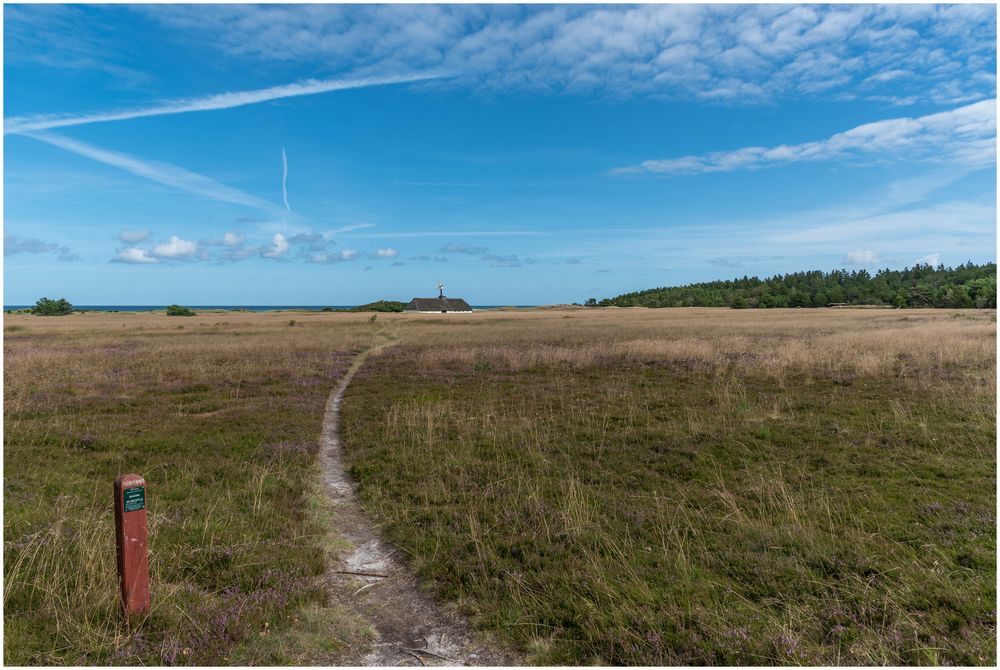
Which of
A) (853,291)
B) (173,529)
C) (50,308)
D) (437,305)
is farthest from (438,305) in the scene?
(173,529)

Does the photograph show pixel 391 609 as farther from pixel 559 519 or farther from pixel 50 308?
pixel 50 308

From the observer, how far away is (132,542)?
17.6 ft

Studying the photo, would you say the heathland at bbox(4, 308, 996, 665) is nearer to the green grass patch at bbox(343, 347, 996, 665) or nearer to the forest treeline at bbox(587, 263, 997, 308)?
the green grass patch at bbox(343, 347, 996, 665)

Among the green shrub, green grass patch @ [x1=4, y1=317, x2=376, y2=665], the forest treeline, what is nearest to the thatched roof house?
the forest treeline

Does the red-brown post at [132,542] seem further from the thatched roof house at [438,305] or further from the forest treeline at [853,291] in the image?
the thatched roof house at [438,305]

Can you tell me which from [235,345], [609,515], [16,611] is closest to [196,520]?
[16,611]

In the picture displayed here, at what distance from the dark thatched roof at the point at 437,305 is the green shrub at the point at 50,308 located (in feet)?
250

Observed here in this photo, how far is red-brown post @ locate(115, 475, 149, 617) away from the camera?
17.1 feet

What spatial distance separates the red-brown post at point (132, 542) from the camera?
5.20 meters

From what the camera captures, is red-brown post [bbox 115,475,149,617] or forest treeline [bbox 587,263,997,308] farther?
forest treeline [bbox 587,263,997,308]

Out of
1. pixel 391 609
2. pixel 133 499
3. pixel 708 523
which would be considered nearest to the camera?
pixel 133 499

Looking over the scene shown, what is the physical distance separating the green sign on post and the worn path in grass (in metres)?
2.47

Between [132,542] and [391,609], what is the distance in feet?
9.35

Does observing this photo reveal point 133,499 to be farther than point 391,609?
No
